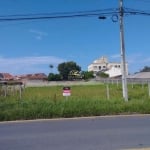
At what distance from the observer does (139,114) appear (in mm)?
20141

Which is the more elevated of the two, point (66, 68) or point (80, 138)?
point (66, 68)

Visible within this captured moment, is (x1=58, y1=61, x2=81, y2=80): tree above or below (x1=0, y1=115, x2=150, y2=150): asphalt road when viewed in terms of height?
above

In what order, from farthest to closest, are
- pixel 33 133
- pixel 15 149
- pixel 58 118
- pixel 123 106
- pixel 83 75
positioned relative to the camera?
pixel 83 75, pixel 123 106, pixel 58 118, pixel 33 133, pixel 15 149

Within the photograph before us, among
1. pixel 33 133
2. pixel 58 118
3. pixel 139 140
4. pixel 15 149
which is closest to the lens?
pixel 15 149

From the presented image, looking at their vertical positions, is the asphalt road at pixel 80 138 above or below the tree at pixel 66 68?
below

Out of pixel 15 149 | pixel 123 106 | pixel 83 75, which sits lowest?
pixel 15 149

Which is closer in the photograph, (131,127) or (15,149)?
(15,149)

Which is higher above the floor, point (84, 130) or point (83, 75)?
point (83, 75)

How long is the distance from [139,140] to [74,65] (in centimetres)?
16353

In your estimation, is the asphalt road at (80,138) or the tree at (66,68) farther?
the tree at (66,68)

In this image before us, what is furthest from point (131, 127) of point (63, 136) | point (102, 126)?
point (63, 136)

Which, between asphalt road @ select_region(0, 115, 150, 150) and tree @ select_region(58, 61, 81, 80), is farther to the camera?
tree @ select_region(58, 61, 81, 80)

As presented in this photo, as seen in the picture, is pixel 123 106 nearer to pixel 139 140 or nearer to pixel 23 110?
pixel 23 110

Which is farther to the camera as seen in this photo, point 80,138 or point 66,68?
point 66,68
